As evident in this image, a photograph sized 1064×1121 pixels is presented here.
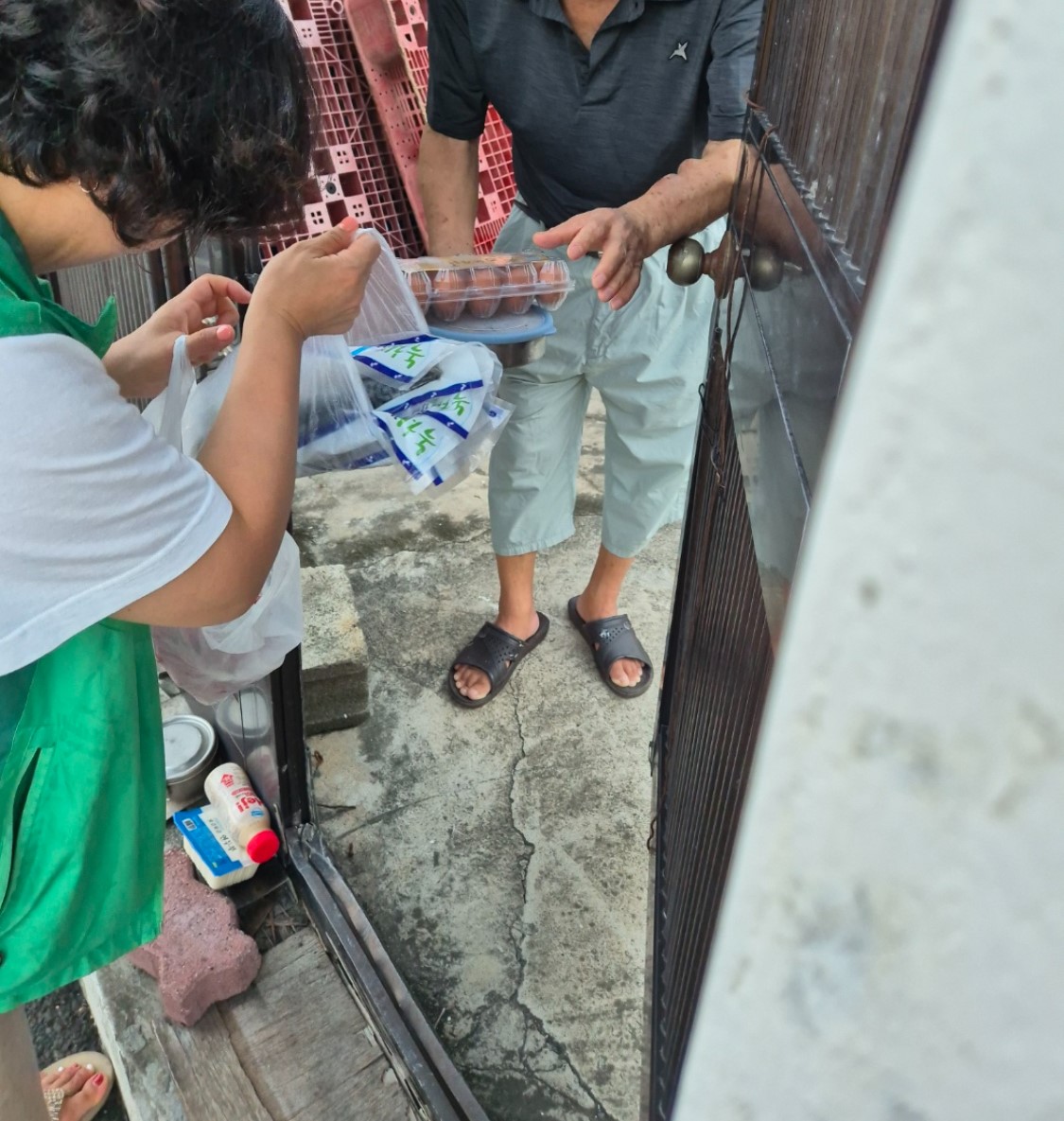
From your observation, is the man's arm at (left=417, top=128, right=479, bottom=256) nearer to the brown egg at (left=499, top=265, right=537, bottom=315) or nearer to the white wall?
the brown egg at (left=499, top=265, right=537, bottom=315)

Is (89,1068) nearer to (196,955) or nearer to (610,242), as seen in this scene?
(196,955)

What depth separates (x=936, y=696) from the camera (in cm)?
24

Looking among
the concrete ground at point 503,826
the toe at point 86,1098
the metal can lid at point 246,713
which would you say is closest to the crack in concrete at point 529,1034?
the concrete ground at point 503,826

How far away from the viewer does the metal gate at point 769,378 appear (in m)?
0.59

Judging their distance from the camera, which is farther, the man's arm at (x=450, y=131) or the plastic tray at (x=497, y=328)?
the man's arm at (x=450, y=131)

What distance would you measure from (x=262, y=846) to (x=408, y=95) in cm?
321

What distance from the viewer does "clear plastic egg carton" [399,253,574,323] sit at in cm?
172

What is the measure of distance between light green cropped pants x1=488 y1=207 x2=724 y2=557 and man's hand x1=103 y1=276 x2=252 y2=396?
40.1 inches

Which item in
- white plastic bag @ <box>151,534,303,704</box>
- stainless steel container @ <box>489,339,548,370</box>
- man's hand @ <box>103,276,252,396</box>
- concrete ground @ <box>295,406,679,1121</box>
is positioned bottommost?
concrete ground @ <box>295,406,679,1121</box>

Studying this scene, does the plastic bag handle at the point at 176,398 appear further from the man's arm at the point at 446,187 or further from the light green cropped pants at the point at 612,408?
the man's arm at the point at 446,187

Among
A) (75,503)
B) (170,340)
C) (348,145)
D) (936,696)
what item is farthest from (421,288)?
(348,145)

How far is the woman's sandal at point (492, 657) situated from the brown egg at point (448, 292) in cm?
110

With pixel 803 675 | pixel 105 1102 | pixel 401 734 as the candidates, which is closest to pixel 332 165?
pixel 401 734

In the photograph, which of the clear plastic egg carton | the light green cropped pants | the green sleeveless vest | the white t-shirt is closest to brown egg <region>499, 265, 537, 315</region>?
the clear plastic egg carton
